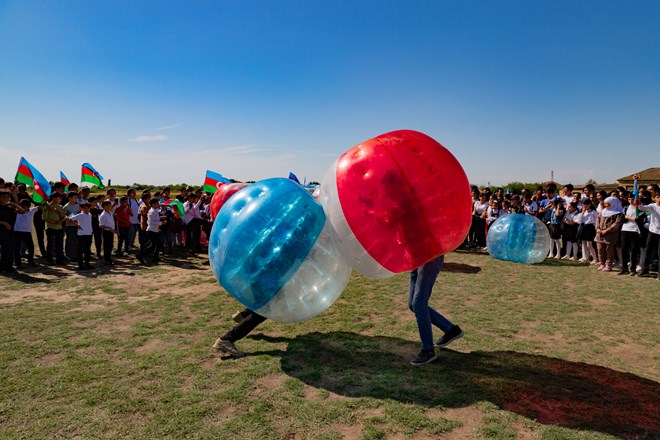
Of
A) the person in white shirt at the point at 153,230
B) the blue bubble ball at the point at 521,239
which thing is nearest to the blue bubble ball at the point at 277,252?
the person in white shirt at the point at 153,230

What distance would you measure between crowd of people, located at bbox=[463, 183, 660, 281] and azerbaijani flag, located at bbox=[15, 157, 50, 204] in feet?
54.5

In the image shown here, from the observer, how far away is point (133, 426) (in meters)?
3.62

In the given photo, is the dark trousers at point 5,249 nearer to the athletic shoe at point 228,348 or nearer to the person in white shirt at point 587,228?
the athletic shoe at point 228,348

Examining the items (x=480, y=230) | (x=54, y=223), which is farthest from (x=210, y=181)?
(x=480, y=230)

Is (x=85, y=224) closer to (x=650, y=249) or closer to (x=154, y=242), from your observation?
(x=154, y=242)

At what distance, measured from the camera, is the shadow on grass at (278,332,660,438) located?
12.7 feet

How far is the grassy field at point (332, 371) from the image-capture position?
3.68 meters

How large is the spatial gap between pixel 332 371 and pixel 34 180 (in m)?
15.6

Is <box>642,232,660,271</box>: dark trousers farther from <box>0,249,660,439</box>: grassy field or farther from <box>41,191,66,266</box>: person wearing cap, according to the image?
<box>41,191,66,266</box>: person wearing cap

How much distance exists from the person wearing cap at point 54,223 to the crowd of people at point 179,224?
0.02 m

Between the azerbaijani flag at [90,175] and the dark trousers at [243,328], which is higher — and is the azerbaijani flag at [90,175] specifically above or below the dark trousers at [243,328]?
above

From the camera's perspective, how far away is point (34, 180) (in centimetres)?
1479

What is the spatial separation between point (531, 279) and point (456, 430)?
7.75 metres

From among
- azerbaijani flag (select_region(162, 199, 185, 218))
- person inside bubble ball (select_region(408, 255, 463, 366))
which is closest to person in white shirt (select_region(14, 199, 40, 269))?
azerbaijani flag (select_region(162, 199, 185, 218))
